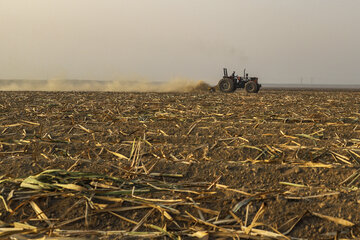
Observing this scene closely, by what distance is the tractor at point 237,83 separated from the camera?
76.1ft

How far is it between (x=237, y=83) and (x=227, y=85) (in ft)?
3.43

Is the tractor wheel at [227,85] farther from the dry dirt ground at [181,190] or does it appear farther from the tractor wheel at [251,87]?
the dry dirt ground at [181,190]

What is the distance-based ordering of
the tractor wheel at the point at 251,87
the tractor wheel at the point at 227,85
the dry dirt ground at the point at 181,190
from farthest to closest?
the tractor wheel at the point at 227,85
the tractor wheel at the point at 251,87
the dry dirt ground at the point at 181,190

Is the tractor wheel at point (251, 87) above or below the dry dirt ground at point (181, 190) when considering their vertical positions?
above

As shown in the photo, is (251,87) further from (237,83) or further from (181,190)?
(181,190)

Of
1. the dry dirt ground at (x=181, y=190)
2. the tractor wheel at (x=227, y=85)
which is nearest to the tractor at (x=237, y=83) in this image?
the tractor wheel at (x=227, y=85)

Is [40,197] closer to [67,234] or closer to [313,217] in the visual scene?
[67,234]

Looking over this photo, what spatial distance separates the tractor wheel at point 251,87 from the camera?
902 inches

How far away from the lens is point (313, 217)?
261cm

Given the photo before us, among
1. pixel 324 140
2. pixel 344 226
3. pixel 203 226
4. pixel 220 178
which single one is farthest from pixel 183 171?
pixel 324 140

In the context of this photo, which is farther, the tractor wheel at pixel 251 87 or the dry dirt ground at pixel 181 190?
the tractor wheel at pixel 251 87

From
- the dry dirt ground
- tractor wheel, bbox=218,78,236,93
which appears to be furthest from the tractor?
the dry dirt ground

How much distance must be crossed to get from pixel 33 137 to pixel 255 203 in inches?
156

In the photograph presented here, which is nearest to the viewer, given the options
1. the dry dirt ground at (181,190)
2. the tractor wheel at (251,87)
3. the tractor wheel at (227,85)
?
the dry dirt ground at (181,190)
